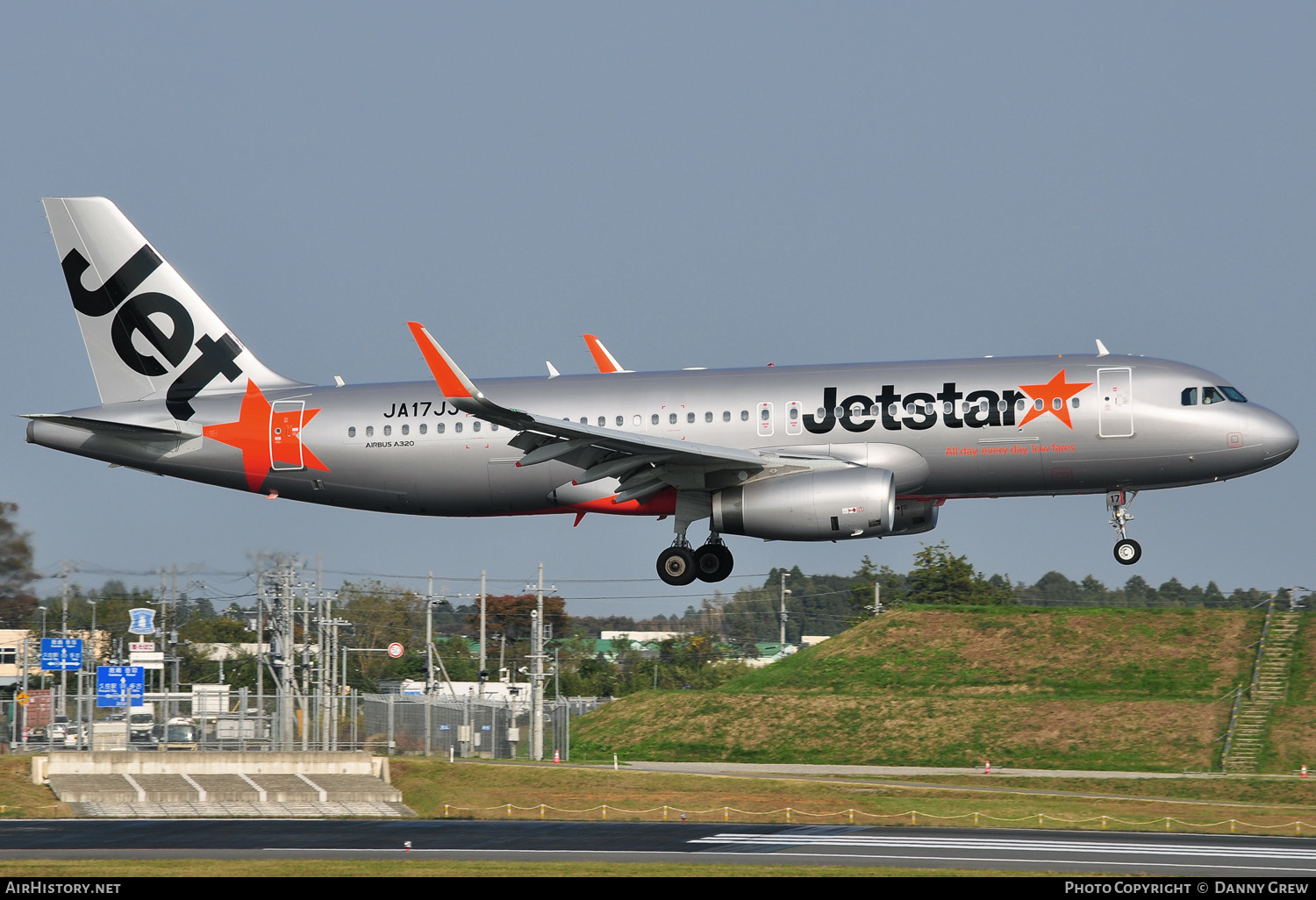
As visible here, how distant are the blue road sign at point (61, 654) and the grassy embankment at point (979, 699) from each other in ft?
79.5

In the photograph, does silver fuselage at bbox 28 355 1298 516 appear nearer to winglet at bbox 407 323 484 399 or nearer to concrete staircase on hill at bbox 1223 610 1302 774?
winglet at bbox 407 323 484 399

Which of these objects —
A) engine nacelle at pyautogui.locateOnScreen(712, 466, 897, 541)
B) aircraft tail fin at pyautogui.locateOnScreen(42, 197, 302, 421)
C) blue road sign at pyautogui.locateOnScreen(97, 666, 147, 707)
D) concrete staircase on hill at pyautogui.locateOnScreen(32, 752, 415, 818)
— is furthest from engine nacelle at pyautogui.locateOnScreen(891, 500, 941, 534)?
blue road sign at pyautogui.locateOnScreen(97, 666, 147, 707)

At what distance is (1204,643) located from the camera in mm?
77312

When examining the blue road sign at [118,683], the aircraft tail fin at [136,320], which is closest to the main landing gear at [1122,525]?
the aircraft tail fin at [136,320]

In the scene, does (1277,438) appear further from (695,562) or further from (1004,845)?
(695,562)

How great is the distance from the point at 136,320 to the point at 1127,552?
93.3 ft

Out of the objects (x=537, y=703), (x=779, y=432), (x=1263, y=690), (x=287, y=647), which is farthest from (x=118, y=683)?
(x=1263, y=690)

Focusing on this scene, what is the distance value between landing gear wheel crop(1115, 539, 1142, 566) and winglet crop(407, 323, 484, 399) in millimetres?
16879

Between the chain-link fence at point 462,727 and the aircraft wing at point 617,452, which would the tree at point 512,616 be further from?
the aircraft wing at point 617,452

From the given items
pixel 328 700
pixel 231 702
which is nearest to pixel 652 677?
pixel 231 702

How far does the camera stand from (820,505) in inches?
1359

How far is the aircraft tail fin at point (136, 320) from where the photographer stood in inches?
1651

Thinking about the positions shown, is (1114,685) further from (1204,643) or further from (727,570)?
(727,570)

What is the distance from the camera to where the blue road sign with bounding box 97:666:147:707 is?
62.5 metres
